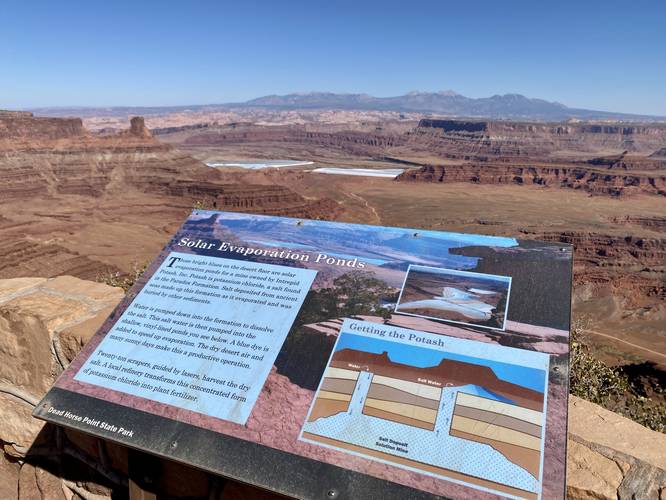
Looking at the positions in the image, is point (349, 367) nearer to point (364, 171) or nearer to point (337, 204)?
point (337, 204)

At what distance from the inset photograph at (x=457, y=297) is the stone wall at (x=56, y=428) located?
0.65 m

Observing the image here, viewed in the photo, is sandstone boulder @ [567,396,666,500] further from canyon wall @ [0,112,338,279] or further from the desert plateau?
canyon wall @ [0,112,338,279]

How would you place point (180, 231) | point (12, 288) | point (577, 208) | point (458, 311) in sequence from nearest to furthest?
1. point (458, 311)
2. point (180, 231)
3. point (12, 288)
4. point (577, 208)

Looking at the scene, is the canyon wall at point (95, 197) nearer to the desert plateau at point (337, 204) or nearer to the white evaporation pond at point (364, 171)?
the desert plateau at point (337, 204)

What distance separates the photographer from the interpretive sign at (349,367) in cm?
179

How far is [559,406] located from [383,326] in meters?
0.79

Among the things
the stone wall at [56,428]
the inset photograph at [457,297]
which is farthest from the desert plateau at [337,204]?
the stone wall at [56,428]

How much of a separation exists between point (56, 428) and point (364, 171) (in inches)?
2889

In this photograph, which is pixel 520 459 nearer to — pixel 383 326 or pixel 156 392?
pixel 383 326

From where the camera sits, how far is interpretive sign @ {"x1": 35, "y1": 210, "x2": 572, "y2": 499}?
1.79 metres

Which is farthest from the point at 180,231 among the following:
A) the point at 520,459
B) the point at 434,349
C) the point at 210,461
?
the point at 520,459

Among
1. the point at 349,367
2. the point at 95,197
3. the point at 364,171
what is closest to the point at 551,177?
the point at 364,171

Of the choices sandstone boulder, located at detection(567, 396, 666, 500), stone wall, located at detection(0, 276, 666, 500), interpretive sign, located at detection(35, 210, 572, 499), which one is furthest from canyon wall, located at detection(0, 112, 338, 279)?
sandstone boulder, located at detection(567, 396, 666, 500)

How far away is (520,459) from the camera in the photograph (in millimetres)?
1719
